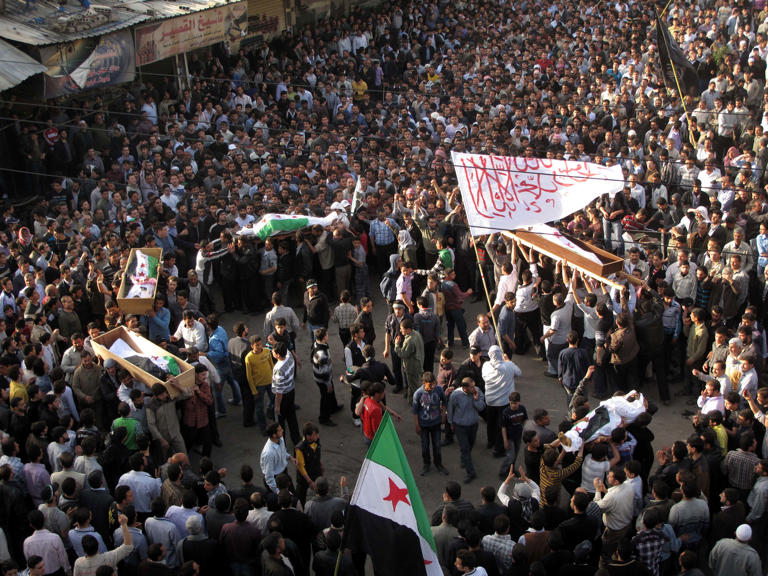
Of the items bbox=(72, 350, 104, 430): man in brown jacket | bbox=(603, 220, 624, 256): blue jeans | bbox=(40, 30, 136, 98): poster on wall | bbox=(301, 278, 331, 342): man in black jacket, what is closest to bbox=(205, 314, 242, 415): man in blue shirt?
bbox=(301, 278, 331, 342): man in black jacket

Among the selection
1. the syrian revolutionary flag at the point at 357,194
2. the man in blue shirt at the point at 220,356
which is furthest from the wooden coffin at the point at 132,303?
the syrian revolutionary flag at the point at 357,194

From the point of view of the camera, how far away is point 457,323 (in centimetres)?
1362

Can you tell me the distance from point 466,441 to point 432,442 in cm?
46

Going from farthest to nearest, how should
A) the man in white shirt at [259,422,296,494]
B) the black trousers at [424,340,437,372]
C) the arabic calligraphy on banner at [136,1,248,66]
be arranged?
the arabic calligraphy on banner at [136,1,248,66]
the black trousers at [424,340,437,372]
the man in white shirt at [259,422,296,494]

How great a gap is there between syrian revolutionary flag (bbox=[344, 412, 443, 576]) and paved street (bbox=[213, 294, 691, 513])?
300 centimetres

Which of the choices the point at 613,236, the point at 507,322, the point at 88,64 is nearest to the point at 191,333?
the point at 507,322

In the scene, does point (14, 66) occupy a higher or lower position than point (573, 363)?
higher

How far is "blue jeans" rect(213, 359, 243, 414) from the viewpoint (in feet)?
39.5

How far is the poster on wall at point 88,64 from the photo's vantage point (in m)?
19.0

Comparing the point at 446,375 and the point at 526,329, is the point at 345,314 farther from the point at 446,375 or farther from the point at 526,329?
the point at 526,329

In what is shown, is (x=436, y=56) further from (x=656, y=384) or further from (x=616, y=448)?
(x=616, y=448)

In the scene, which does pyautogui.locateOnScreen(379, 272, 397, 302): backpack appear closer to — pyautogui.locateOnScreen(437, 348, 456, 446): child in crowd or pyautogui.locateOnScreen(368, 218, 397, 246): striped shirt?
pyautogui.locateOnScreen(368, 218, 397, 246): striped shirt

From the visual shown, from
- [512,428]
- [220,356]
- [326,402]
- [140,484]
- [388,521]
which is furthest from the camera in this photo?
[326,402]

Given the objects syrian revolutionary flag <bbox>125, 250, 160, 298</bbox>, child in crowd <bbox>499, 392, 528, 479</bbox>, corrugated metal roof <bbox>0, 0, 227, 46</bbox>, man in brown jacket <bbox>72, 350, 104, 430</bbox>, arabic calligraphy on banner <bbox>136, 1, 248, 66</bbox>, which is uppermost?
corrugated metal roof <bbox>0, 0, 227, 46</bbox>
